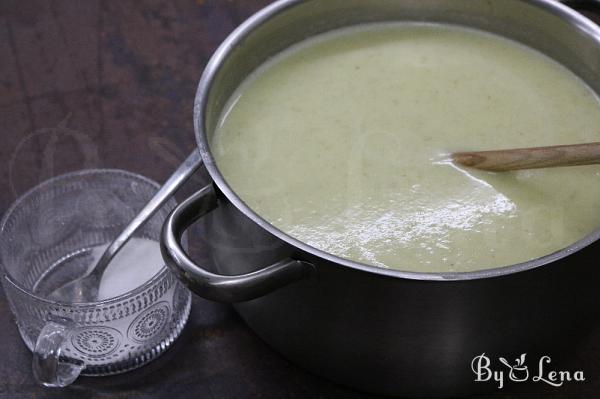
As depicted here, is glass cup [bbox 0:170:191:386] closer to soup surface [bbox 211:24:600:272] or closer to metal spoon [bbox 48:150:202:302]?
metal spoon [bbox 48:150:202:302]

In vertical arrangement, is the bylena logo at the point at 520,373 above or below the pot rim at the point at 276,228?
below

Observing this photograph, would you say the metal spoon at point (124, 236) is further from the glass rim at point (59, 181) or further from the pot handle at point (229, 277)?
the pot handle at point (229, 277)

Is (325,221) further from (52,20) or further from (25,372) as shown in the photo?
(52,20)

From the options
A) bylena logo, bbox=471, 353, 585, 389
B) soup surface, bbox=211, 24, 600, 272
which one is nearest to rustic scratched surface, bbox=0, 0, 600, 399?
bylena logo, bbox=471, 353, 585, 389

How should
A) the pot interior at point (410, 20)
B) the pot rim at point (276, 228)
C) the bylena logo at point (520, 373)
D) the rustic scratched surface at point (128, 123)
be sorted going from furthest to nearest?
the pot interior at point (410, 20) < the rustic scratched surface at point (128, 123) < the bylena logo at point (520, 373) < the pot rim at point (276, 228)

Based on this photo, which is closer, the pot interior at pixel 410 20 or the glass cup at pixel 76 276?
the glass cup at pixel 76 276

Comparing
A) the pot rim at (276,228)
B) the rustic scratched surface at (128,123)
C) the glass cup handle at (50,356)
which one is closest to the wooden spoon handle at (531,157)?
the pot rim at (276,228)

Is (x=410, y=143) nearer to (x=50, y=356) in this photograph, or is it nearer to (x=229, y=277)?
(x=229, y=277)
